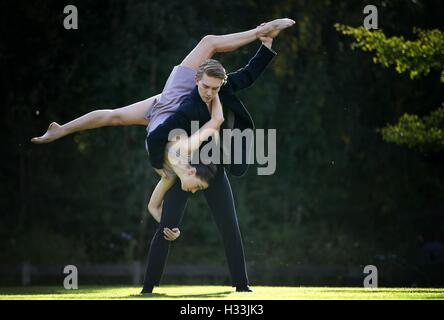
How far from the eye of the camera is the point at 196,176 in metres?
6.91

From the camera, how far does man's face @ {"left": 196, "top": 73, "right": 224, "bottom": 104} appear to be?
6.95 meters

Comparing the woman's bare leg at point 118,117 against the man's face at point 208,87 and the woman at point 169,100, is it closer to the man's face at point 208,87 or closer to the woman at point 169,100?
the woman at point 169,100

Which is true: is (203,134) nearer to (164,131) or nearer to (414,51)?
(164,131)

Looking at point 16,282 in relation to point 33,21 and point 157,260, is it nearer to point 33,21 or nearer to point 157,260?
point 33,21

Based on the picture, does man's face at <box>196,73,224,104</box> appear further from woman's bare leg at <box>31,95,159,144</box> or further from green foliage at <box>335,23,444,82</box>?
green foliage at <box>335,23,444,82</box>

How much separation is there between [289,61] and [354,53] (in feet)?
4.96

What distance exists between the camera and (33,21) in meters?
16.9

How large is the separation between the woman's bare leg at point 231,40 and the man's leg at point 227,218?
1024 millimetres

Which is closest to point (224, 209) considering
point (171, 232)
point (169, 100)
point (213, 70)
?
point (171, 232)

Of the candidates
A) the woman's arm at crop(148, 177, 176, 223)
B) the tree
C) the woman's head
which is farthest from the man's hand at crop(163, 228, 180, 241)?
the tree

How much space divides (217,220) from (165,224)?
422mm

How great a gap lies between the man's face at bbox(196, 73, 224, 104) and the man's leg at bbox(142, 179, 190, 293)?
75 cm

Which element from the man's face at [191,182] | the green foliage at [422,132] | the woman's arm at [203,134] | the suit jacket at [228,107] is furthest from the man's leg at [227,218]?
the green foliage at [422,132]
